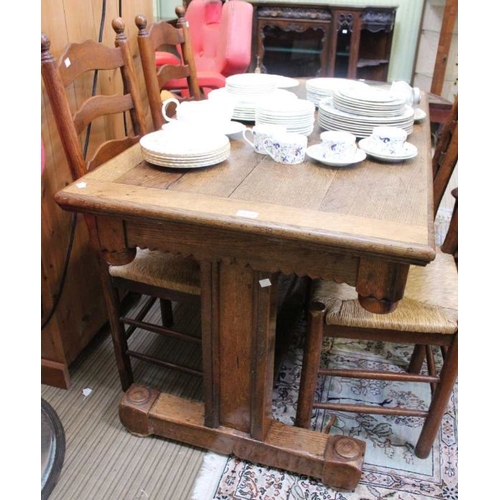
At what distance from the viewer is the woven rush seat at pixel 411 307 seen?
46.1 inches

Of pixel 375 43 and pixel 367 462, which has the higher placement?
pixel 375 43

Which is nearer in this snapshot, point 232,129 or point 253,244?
point 253,244

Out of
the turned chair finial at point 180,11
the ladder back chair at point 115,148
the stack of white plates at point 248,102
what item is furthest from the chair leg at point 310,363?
the turned chair finial at point 180,11

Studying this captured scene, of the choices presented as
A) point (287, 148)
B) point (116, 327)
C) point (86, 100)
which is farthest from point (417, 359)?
point (86, 100)

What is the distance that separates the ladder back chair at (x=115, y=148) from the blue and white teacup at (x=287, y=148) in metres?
0.39

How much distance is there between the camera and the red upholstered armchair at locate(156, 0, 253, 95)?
2.85 m

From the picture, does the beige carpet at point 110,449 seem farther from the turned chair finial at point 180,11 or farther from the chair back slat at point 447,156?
the turned chair finial at point 180,11

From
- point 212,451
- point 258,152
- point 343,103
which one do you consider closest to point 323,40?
point 343,103

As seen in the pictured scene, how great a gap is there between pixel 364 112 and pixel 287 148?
0.34m

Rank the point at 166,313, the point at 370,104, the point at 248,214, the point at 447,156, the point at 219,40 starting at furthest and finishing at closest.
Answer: the point at 219,40 → the point at 166,313 → the point at 447,156 → the point at 370,104 → the point at 248,214

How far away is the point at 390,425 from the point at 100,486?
0.87m

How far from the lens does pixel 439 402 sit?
1.26 metres

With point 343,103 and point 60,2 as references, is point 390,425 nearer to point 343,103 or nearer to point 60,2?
point 343,103

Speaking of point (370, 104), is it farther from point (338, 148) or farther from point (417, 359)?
point (417, 359)
